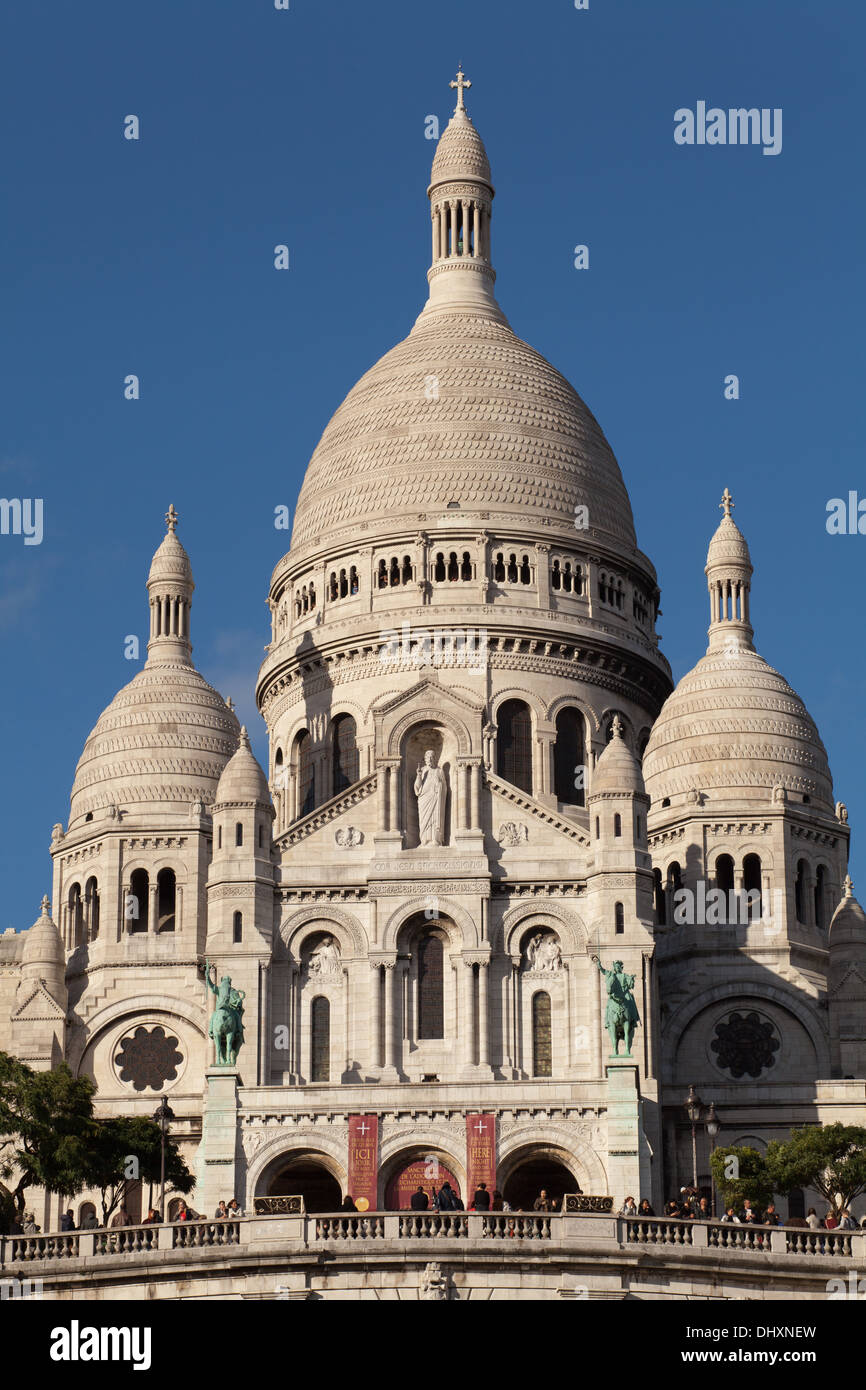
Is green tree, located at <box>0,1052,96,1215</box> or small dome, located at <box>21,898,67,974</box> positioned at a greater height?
small dome, located at <box>21,898,67,974</box>

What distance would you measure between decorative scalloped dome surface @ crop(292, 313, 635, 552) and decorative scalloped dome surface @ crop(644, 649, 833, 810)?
928 centimetres

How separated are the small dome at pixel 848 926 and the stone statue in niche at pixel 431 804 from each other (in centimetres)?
1298

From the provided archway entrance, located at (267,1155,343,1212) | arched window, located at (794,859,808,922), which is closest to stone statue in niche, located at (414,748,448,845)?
archway entrance, located at (267,1155,343,1212)

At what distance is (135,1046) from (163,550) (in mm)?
19910

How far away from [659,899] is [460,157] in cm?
3298

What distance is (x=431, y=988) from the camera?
90.9 metres

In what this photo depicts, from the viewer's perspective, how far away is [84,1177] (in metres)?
79.2

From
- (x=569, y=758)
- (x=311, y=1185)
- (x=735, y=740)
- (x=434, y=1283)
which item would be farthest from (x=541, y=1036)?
(x=434, y=1283)

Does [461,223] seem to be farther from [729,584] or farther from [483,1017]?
[483,1017]

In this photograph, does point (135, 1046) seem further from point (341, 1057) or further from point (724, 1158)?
point (724, 1158)

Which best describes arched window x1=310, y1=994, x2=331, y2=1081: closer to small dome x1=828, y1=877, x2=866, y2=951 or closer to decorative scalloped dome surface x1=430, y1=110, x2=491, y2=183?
small dome x1=828, y1=877, x2=866, y2=951

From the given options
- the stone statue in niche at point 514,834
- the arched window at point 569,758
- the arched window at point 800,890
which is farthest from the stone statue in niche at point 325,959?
the arched window at point 800,890

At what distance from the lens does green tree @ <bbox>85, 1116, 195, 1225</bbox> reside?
80369 mm
